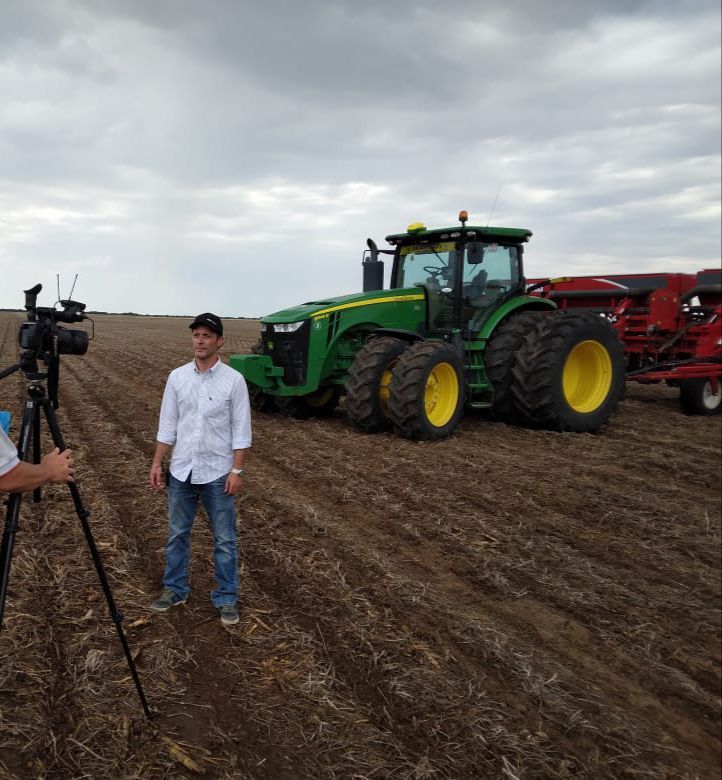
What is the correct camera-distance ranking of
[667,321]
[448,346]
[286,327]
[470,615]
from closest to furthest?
[470,615] → [448,346] → [286,327] → [667,321]

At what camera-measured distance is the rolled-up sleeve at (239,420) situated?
341 centimetres

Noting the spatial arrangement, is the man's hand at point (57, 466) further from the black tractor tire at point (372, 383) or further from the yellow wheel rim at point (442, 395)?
the yellow wheel rim at point (442, 395)

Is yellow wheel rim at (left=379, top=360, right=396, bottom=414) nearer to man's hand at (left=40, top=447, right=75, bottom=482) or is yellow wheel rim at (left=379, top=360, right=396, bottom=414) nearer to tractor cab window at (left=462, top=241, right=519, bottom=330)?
tractor cab window at (left=462, top=241, right=519, bottom=330)

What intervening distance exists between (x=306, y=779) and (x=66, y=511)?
3353mm

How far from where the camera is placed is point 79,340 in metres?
2.89

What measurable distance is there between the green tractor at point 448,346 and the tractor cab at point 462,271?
0.01 m

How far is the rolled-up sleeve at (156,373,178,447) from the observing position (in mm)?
3469

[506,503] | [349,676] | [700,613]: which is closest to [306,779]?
[349,676]

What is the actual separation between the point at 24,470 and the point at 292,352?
6102 mm

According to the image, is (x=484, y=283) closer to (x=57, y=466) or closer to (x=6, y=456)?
(x=57, y=466)

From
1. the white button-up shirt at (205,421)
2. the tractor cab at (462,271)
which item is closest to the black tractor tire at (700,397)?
the tractor cab at (462,271)

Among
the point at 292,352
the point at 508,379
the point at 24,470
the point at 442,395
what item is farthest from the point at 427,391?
the point at 24,470

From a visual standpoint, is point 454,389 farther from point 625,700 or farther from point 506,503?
point 625,700

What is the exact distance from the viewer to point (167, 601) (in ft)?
11.5
